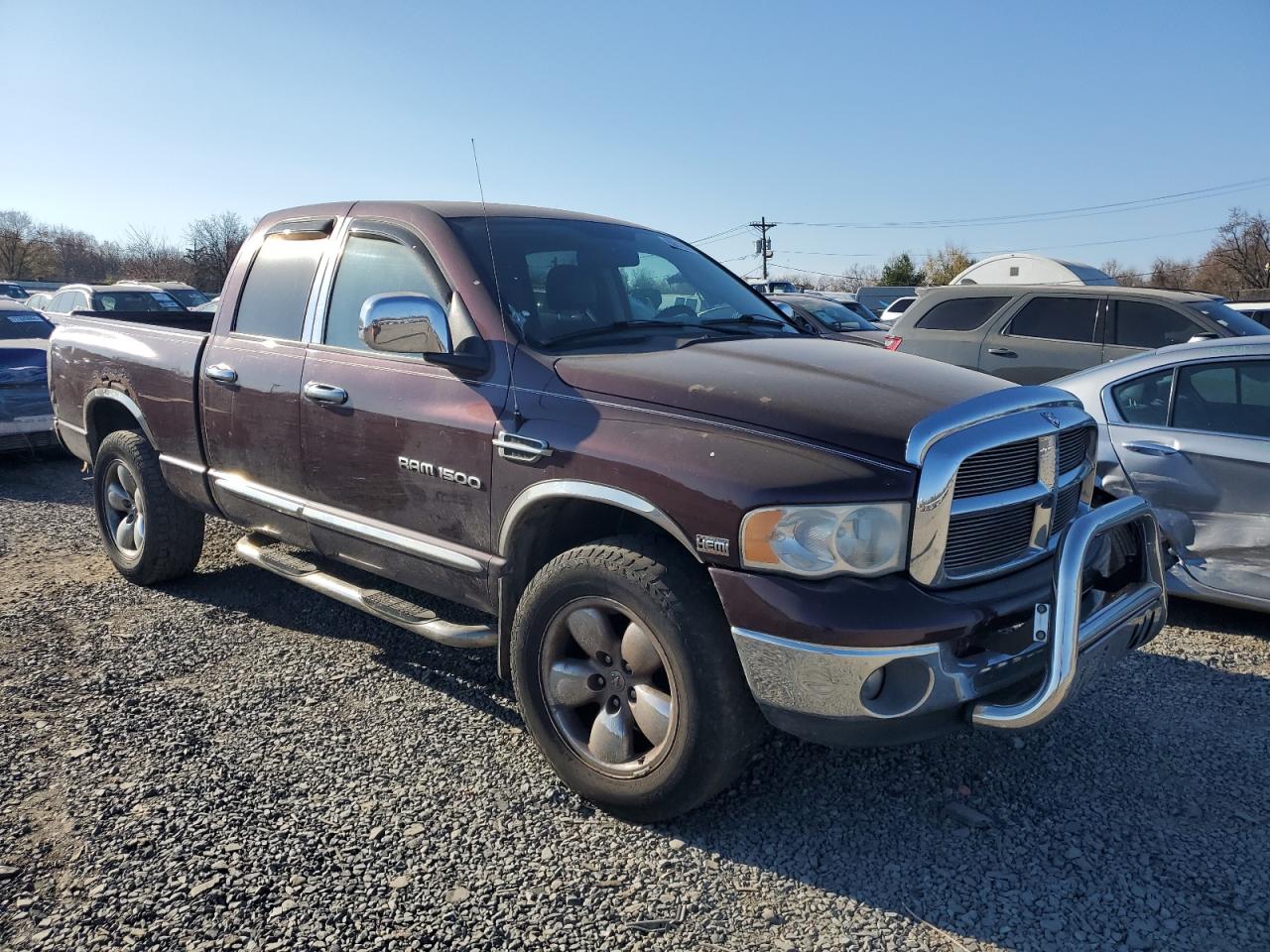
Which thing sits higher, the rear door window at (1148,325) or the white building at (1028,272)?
the white building at (1028,272)

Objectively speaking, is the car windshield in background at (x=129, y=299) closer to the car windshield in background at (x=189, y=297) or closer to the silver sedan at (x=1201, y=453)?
the car windshield in background at (x=189, y=297)

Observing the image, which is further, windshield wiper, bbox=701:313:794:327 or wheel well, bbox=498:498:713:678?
windshield wiper, bbox=701:313:794:327

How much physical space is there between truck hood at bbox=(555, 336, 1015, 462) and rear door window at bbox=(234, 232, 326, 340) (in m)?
1.64

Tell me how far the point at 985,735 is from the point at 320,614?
3.24 m

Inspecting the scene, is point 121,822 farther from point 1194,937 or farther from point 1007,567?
point 1194,937

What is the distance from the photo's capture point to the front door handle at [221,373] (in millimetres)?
4387

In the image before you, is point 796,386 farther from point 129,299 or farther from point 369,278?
point 129,299

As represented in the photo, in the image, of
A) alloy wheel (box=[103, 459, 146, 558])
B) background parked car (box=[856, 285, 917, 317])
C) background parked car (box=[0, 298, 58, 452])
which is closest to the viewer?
alloy wheel (box=[103, 459, 146, 558])

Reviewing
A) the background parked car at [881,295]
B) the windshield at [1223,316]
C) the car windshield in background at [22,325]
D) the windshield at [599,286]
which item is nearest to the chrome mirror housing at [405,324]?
the windshield at [599,286]

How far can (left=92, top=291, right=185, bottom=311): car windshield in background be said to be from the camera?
570 inches

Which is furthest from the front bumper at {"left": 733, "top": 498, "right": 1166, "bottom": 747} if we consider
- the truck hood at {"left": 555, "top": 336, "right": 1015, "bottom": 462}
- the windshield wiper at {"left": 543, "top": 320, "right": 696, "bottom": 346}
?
the windshield wiper at {"left": 543, "top": 320, "right": 696, "bottom": 346}

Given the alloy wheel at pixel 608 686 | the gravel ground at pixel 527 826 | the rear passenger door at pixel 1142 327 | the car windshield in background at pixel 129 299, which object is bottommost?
the gravel ground at pixel 527 826

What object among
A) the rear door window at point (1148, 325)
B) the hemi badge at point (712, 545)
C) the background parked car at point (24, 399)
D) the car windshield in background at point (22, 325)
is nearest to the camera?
the hemi badge at point (712, 545)

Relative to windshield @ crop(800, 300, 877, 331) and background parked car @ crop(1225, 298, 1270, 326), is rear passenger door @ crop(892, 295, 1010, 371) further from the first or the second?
windshield @ crop(800, 300, 877, 331)
